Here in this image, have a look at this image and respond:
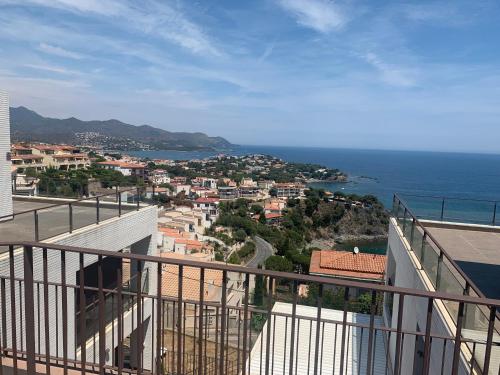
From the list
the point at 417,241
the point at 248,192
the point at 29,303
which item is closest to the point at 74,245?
the point at 29,303

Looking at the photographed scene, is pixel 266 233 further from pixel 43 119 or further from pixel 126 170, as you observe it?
pixel 43 119

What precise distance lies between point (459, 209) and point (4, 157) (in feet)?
38.6

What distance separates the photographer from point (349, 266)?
26.3 metres

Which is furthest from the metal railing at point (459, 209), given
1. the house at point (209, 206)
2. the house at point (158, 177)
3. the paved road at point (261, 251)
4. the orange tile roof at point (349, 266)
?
the house at point (158, 177)

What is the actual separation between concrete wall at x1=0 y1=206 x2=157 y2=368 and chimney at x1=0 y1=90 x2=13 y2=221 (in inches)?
110

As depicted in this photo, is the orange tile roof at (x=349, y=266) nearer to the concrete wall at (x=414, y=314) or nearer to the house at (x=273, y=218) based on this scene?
the concrete wall at (x=414, y=314)

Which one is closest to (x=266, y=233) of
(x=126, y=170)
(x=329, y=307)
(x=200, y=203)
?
(x=200, y=203)

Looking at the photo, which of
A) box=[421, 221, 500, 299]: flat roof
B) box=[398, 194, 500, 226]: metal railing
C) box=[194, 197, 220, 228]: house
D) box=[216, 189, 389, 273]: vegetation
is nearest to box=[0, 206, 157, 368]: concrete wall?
box=[421, 221, 500, 299]: flat roof

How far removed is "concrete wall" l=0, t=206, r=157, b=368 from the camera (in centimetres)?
643

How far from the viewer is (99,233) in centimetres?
898

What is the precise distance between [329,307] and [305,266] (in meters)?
28.1

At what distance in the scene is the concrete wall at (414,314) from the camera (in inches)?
Result: 177

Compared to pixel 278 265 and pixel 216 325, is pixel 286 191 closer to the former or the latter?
pixel 278 265

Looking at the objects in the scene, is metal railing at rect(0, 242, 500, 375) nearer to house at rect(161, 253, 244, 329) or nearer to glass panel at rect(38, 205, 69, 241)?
house at rect(161, 253, 244, 329)
